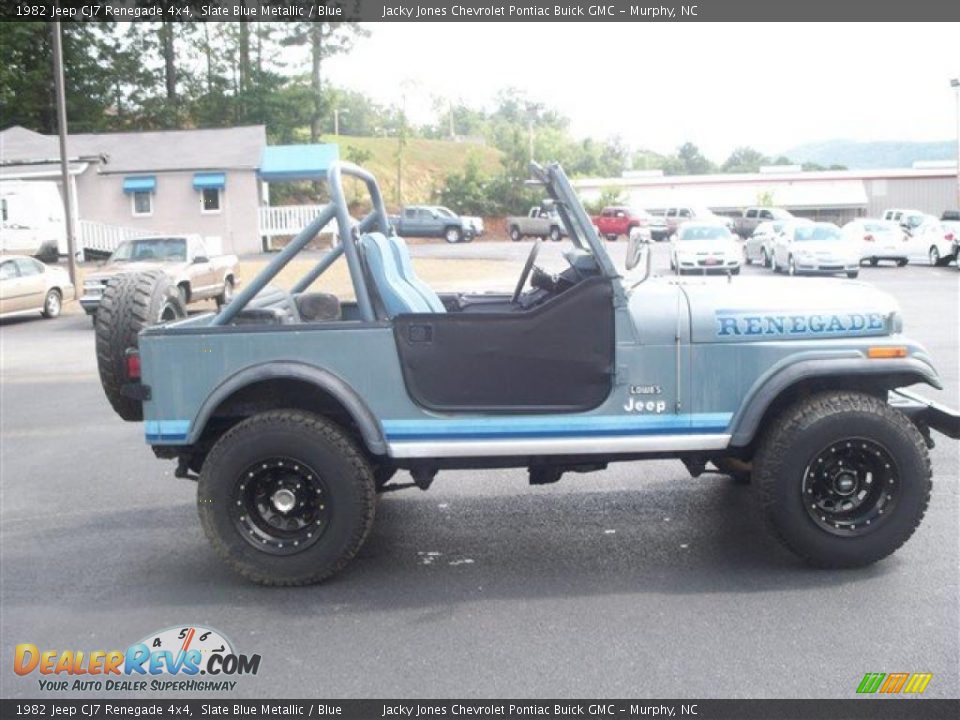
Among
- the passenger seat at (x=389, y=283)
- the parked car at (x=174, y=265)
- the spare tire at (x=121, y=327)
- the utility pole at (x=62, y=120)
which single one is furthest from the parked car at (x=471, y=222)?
the passenger seat at (x=389, y=283)

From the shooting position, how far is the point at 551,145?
2753 inches

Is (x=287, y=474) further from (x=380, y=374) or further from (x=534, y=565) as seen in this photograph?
(x=534, y=565)

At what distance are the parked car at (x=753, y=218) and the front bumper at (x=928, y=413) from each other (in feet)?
141

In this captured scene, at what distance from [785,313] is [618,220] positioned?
1691 inches

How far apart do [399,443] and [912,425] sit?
261cm

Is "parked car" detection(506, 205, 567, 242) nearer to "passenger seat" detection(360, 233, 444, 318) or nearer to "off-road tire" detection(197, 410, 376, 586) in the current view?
"passenger seat" detection(360, 233, 444, 318)

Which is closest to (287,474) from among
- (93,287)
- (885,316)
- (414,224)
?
(885,316)

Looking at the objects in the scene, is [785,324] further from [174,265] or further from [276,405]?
[174,265]

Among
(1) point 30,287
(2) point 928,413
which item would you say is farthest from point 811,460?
(1) point 30,287

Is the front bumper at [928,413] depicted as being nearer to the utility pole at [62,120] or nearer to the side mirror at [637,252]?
the side mirror at [637,252]

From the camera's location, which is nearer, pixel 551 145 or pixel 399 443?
pixel 399 443

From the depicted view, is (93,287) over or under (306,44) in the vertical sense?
under

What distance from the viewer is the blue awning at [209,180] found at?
3825cm

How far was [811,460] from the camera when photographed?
16.6ft
